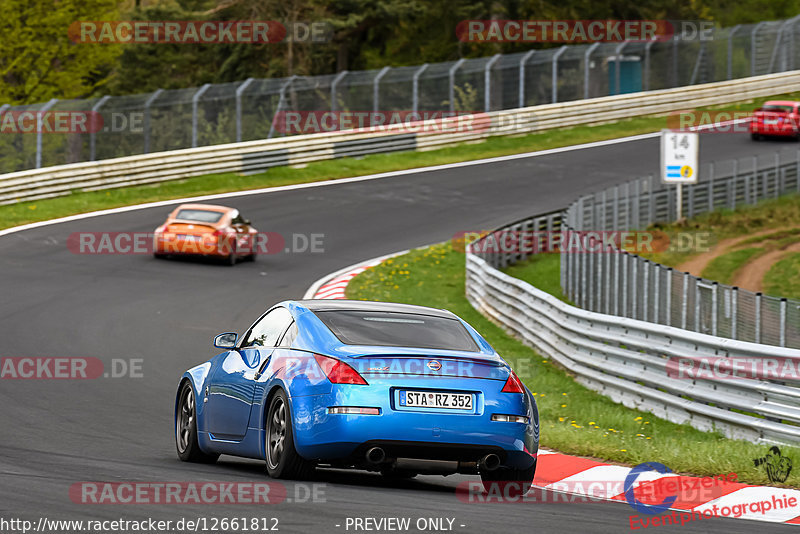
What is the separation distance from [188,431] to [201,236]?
16.5 m

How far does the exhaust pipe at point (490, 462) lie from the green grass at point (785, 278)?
17.8 m

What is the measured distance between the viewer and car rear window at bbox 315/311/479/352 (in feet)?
28.2

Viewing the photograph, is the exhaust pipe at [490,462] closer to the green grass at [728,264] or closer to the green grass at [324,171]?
the green grass at [728,264]

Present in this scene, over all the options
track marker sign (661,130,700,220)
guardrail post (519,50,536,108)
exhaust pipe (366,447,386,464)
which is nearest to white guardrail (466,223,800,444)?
exhaust pipe (366,447,386,464)

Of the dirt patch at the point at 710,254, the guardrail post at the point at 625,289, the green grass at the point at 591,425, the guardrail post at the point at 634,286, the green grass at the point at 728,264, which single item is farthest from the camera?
the dirt patch at the point at 710,254

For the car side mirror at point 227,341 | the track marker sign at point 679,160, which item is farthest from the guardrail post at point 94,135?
the car side mirror at point 227,341

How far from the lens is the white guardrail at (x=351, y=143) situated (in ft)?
110

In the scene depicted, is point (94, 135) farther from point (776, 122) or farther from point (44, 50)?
point (776, 122)

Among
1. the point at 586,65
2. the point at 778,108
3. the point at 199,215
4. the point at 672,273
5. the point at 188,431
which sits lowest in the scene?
the point at 778,108

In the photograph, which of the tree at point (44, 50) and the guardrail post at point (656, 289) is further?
the tree at point (44, 50)

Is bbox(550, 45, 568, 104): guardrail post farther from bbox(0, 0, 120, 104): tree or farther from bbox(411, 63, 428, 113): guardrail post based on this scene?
bbox(0, 0, 120, 104): tree

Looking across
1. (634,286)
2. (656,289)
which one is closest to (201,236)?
(634,286)

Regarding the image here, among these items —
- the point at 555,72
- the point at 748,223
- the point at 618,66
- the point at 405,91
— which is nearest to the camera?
the point at 748,223

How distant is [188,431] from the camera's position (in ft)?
33.2
